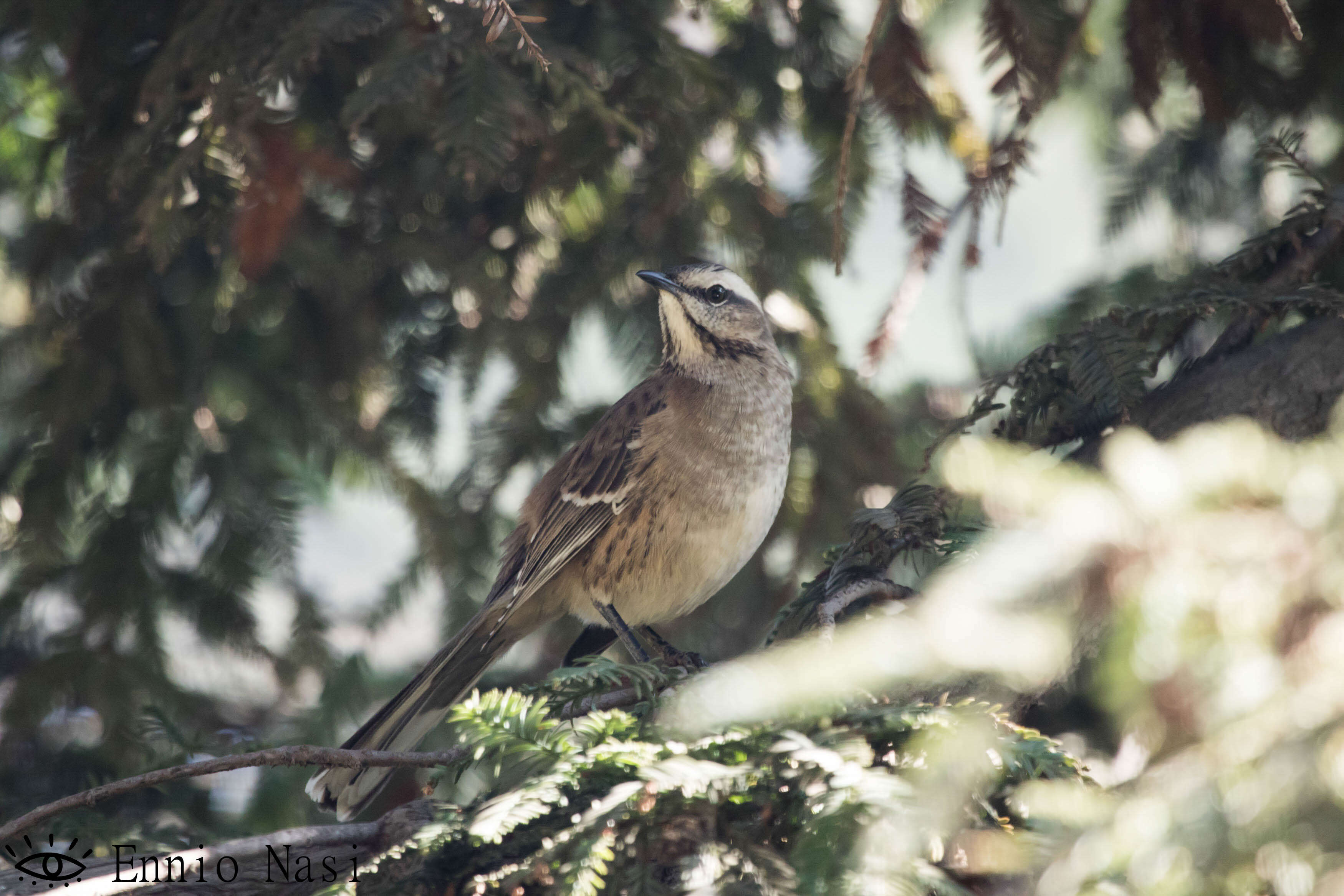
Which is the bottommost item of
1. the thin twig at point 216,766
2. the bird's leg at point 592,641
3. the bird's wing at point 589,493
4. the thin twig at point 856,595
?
the bird's leg at point 592,641

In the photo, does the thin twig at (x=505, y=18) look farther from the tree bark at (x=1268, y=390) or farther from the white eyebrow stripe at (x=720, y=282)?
the tree bark at (x=1268, y=390)

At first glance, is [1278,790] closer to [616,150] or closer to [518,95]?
[518,95]

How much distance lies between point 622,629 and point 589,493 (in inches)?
18.0

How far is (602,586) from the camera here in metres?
3.27

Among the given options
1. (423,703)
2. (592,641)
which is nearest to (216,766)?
(423,703)

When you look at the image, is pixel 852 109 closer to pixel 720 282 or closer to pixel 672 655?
pixel 720 282

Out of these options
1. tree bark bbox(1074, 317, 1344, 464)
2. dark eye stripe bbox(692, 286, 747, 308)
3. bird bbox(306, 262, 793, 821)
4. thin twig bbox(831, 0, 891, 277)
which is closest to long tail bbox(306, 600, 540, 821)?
bird bbox(306, 262, 793, 821)

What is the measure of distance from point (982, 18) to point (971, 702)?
6.35 ft

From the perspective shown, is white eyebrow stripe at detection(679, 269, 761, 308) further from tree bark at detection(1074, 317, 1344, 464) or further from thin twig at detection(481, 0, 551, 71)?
tree bark at detection(1074, 317, 1344, 464)

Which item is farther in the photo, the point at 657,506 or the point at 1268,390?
the point at 657,506

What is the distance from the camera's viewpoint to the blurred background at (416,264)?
2.69m

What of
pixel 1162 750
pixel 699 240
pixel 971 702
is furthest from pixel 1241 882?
pixel 699 240

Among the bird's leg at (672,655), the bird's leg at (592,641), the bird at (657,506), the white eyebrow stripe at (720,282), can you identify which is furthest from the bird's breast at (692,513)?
the white eyebrow stripe at (720,282)

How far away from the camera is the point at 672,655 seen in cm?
319
